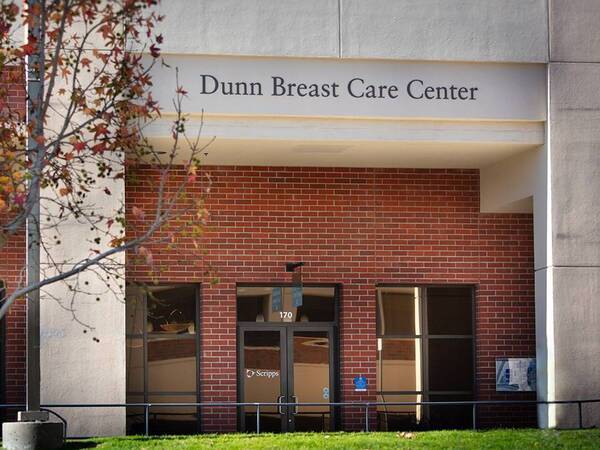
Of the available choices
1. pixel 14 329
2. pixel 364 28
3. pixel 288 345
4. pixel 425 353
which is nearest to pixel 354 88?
pixel 364 28

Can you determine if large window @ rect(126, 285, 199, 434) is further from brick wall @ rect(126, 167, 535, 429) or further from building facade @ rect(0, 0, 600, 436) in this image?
brick wall @ rect(126, 167, 535, 429)

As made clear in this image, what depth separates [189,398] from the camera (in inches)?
854

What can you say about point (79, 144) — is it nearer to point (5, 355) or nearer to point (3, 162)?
point (3, 162)

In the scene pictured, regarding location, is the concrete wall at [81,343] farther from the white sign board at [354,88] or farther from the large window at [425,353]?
the large window at [425,353]

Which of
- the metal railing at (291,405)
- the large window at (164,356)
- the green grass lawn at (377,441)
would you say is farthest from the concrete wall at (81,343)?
the large window at (164,356)

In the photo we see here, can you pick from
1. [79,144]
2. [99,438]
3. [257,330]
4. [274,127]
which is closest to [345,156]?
[274,127]

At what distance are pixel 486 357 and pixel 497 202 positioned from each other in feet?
8.67

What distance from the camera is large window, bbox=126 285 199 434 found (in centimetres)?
2164

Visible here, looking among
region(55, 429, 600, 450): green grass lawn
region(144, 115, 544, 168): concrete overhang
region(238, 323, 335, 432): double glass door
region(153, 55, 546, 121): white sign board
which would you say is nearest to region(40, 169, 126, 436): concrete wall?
region(55, 429, 600, 450): green grass lawn

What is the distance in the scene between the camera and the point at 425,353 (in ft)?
73.8

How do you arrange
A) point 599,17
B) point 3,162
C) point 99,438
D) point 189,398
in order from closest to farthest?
point 3,162, point 99,438, point 599,17, point 189,398

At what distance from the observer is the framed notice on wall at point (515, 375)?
73.0 ft

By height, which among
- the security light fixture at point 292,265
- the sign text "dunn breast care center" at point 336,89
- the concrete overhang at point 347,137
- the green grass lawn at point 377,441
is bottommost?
the green grass lawn at point 377,441

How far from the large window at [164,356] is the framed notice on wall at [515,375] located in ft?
16.6
